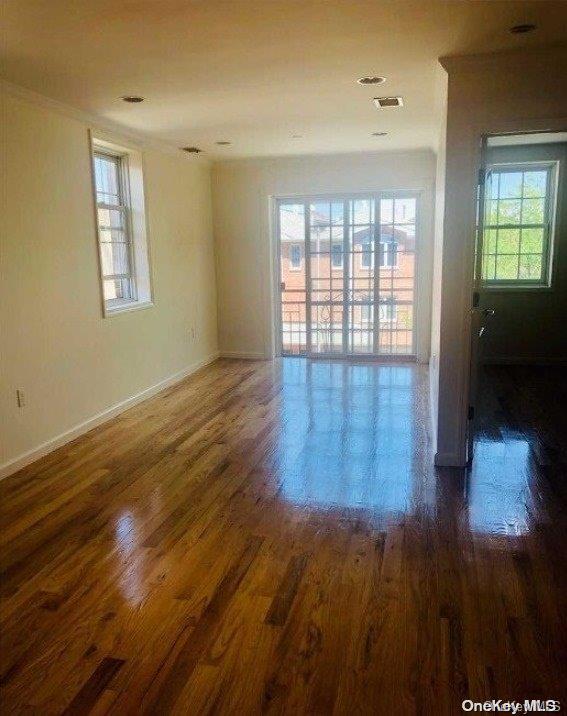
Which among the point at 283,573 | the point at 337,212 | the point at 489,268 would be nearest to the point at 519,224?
the point at 489,268

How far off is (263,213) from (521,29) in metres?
4.43

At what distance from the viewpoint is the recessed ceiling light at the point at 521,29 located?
9.15 feet

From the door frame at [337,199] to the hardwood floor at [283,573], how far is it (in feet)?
8.64

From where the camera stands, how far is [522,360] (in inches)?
262

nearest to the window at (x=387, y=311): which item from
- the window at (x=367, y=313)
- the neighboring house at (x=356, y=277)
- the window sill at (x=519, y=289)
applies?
the neighboring house at (x=356, y=277)

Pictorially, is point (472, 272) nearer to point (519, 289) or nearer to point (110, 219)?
point (110, 219)

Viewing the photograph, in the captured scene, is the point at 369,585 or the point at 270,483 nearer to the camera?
the point at 369,585

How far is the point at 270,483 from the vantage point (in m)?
3.49

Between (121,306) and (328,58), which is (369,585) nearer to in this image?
(328,58)

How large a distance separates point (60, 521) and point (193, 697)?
60.9 inches

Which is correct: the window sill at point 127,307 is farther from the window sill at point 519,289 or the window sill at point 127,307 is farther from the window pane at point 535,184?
the window pane at point 535,184

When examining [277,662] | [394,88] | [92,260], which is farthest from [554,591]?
[92,260]

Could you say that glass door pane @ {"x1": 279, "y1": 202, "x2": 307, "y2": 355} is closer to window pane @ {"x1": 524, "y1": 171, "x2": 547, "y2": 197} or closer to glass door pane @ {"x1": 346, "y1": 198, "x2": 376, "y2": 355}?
glass door pane @ {"x1": 346, "y1": 198, "x2": 376, "y2": 355}

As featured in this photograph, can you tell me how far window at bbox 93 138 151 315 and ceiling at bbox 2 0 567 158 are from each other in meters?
0.55
